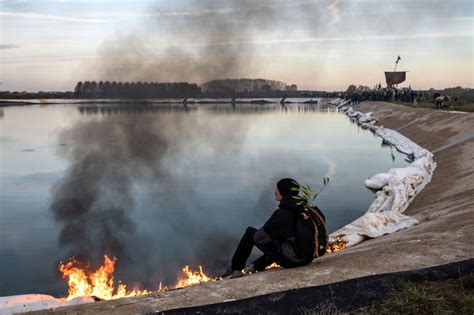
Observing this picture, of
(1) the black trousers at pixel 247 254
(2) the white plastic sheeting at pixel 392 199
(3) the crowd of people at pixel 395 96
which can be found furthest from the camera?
(3) the crowd of people at pixel 395 96

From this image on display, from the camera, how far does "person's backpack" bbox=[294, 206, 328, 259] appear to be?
7.05 metres

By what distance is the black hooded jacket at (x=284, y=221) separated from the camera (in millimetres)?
7094

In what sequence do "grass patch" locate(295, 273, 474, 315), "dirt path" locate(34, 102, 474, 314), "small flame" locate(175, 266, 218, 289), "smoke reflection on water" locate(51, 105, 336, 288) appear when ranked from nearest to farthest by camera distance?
"grass patch" locate(295, 273, 474, 315)
"dirt path" locate(34, 102, 474, 314)
"small flame" locate(175, 266, 218, 289)
"smoke reflection on water" locate(51, 105, 336, 288)

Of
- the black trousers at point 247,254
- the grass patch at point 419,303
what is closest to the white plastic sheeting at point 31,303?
the black trousers at point 247,254

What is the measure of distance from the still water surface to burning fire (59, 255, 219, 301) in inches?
13.5

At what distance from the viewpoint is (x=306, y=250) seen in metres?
7.26

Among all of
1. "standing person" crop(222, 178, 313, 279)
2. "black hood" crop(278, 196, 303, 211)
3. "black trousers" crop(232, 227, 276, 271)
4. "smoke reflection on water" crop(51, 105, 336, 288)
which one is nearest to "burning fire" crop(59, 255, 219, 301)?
"smoke reflection on water" crop(51, 105, 336, 288)

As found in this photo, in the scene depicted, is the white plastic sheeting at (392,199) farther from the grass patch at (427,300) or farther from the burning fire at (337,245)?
the grass patch at (427,300)

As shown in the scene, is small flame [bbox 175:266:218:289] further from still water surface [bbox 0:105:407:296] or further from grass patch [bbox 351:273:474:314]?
grass patch [bbox 351:273:474:314]

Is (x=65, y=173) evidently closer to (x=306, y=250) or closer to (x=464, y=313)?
(x=306, y=250)

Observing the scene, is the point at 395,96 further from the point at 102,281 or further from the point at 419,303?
the point at 419,303

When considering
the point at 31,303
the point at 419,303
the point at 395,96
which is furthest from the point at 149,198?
the point at 395,96

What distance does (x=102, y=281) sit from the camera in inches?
420

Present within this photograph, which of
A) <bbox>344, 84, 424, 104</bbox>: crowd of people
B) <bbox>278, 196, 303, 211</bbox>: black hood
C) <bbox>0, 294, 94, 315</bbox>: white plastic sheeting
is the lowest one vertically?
<bbox>0, 294, 94, 315</bbox>: white plastic sheeting
